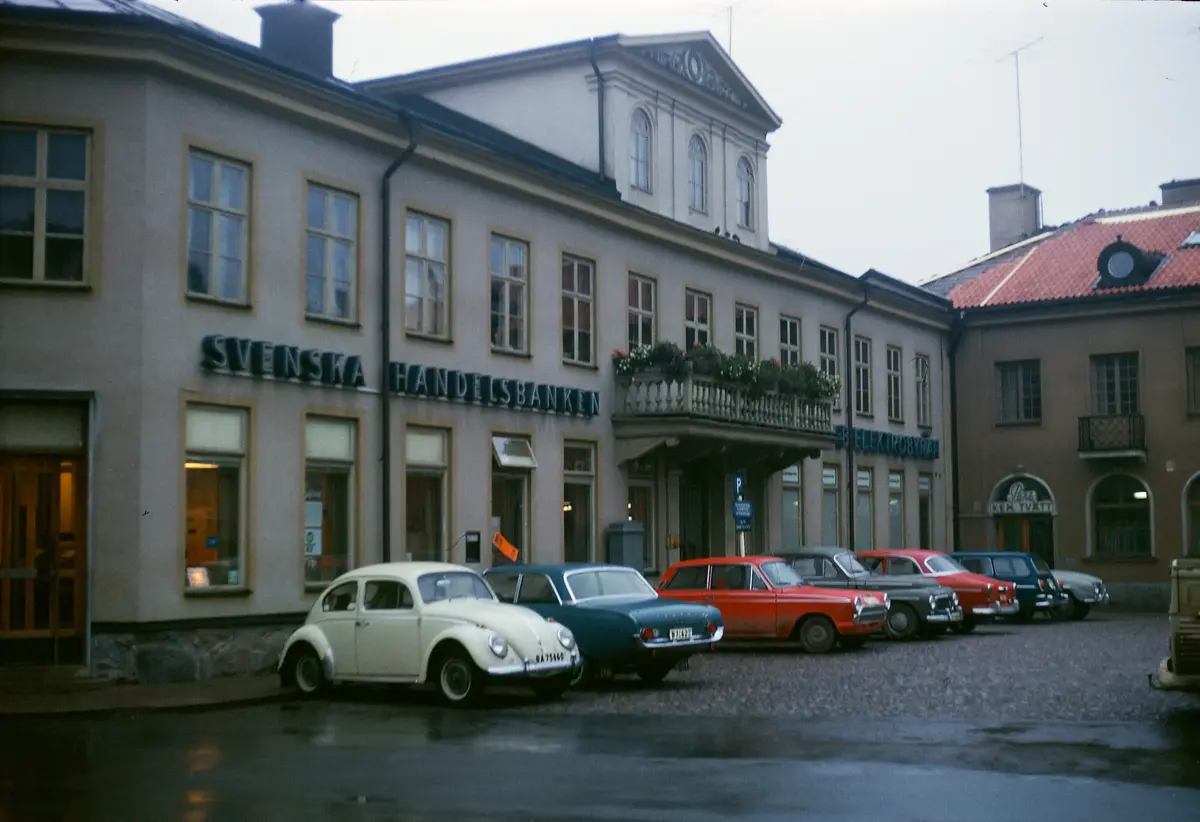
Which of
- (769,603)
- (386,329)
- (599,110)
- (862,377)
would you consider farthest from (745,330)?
(386,329)

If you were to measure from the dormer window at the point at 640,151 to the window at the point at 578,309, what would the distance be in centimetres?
319

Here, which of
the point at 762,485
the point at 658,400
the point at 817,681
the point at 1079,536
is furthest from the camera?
the point at 1079,536

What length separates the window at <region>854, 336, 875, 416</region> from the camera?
39969 millimetres

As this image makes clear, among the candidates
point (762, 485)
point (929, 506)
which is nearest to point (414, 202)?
point (762, 485)

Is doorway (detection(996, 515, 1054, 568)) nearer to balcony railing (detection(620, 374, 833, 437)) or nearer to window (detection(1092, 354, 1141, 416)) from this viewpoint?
window (detection(1092, 354, 1141, 416))

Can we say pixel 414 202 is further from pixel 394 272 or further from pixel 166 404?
pixel 166 404

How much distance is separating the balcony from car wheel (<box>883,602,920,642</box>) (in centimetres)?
1751

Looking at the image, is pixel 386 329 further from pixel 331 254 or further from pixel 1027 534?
pixel 1027 534

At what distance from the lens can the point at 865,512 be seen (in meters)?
40.1

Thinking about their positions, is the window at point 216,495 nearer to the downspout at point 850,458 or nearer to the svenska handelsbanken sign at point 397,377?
the svenska handelsbanken sign at point 397,377

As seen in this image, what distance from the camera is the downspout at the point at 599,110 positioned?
3089cm

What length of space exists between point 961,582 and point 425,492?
1104 centimetres

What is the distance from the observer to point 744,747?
12.9 metres

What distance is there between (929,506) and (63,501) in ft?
97.8
